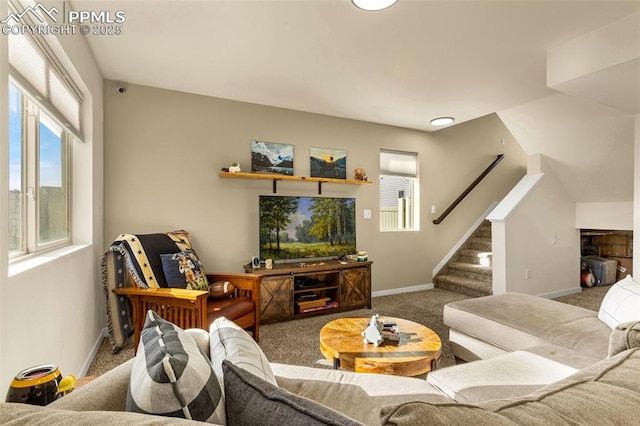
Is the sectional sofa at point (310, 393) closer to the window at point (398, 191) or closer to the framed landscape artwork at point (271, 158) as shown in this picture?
the framed landscape artwork at point (271, 158)

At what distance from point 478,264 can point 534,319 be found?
3.02 metres

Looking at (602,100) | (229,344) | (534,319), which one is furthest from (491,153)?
(229,344)

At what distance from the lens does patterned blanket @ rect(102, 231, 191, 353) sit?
2660 mm

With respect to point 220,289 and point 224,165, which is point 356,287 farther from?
point 224,165

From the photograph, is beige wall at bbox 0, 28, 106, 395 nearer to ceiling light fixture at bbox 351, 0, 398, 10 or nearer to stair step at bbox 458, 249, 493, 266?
ceiling light fixture at bbox 351, 0, 398, 10

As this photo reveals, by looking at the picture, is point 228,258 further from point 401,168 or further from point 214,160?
point 401,168

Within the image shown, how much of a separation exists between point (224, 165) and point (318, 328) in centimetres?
208

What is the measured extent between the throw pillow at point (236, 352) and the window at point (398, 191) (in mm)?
3723

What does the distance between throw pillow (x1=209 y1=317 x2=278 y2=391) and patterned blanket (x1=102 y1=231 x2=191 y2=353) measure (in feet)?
5.53

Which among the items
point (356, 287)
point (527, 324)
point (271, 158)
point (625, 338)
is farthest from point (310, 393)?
point (271, 158)

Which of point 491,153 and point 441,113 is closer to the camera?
point 441,113

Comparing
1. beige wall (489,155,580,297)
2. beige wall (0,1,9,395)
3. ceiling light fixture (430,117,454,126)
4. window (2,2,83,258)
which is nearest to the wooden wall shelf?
ceiling light fixture (430,117,454,126)

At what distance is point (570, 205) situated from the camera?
4672 mm

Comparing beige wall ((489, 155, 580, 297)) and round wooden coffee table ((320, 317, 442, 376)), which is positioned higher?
beige wall ((489, 155, 580, 297))
